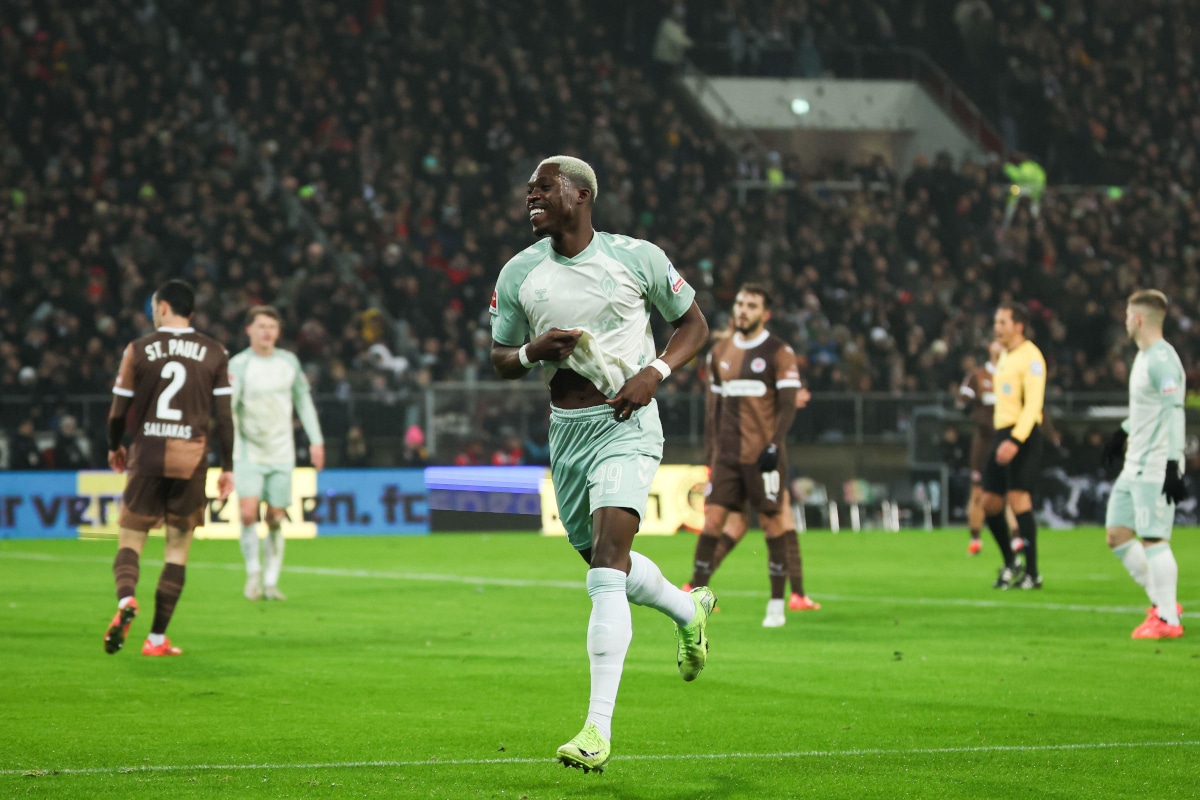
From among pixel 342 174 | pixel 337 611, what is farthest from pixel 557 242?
pixel 342 174

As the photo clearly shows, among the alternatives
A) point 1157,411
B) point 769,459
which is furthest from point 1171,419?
point 769,459

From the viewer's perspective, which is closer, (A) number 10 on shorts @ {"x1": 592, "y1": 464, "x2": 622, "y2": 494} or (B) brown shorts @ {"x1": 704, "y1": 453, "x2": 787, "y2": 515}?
(A) number 10 on shorts @ {"x1": 592, "y1": 464, "x2": 622, "y2": 494}

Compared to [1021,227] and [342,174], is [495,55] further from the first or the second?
[1021,227]

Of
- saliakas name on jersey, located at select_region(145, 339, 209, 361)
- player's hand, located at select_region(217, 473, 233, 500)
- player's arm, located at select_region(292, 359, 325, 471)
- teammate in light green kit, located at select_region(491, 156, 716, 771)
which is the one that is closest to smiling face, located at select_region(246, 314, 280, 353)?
player's arm, located at select_region(292, 359, 325, 471)

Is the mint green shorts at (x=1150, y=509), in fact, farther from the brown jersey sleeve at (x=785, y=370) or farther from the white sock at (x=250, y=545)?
the white sock at (x=250, y=545)

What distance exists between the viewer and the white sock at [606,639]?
21.5ft

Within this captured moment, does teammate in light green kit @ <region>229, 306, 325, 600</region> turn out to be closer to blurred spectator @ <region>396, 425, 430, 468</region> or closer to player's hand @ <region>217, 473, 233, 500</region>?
player's hand @ <region>217, 473, 233, 500</region>

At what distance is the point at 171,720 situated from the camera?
816 centimetres

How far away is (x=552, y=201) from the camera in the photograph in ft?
23.2

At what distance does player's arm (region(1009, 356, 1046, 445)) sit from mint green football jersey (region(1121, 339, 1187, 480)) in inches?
139

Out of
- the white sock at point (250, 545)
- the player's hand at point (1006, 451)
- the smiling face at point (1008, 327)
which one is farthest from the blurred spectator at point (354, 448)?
the player's hand at point (1006, 451)

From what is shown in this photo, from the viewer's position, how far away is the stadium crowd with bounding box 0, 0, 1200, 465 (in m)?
26.6

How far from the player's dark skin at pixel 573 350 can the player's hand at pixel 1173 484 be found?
5498 mm

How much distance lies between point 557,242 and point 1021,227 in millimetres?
29387
